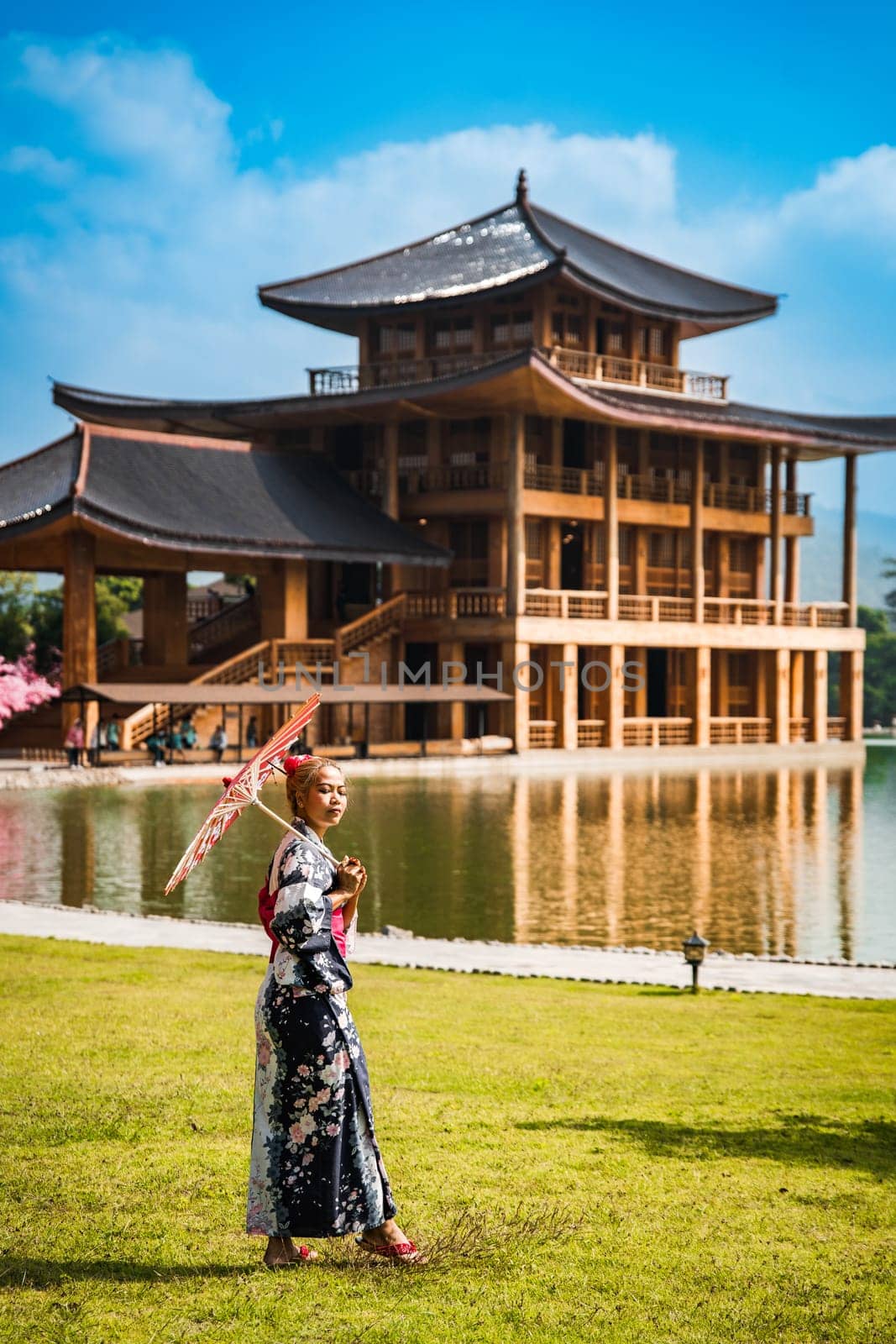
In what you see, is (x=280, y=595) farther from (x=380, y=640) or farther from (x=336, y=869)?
(x=336, y=869)

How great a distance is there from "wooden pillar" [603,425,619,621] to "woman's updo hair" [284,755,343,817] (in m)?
43.4

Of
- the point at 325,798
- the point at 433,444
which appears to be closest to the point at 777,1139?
the point at 325,798

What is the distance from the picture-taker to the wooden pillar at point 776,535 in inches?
2169

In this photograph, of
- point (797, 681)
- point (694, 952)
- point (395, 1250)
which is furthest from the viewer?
point (797, 681)

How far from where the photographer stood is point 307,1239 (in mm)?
6164

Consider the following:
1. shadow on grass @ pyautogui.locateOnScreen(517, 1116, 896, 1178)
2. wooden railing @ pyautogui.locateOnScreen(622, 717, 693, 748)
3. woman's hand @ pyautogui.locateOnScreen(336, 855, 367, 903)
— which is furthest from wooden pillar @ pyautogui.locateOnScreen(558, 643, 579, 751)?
woman's hand @ pyautogui.locateOnScreen(336, 855, 367, 903)

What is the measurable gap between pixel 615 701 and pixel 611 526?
18.1 ft

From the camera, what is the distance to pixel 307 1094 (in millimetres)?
→ 5652

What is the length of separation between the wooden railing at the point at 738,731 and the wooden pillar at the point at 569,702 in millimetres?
6494

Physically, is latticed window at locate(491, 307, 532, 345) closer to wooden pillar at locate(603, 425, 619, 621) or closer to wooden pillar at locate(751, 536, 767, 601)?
wooden pillar at locate(603, 425, 619, 621)

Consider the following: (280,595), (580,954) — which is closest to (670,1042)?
(580,954)

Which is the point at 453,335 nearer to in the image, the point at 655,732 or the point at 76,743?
the point at 655,732

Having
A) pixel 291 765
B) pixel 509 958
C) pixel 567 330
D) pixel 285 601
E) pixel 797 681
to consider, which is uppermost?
pixel 567 330

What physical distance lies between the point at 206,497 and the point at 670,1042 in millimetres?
36383
